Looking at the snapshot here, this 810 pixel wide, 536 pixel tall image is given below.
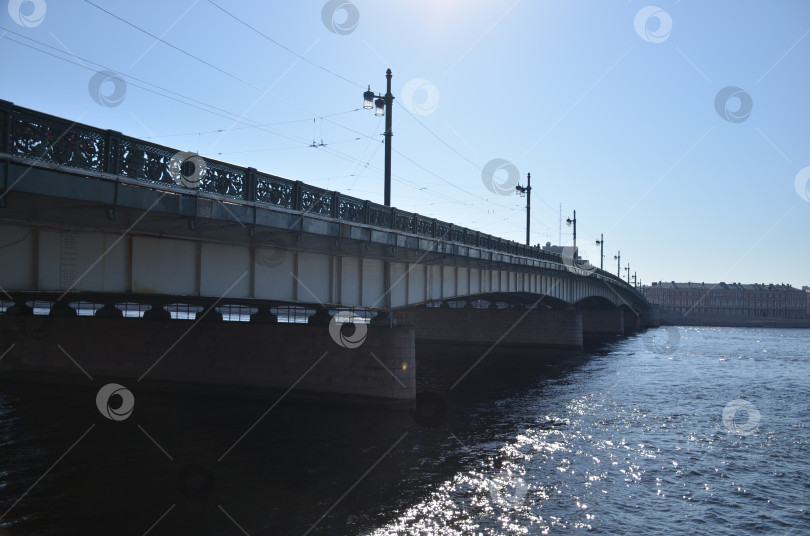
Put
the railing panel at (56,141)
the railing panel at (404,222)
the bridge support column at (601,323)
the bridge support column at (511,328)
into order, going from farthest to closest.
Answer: the bridge support column at (601,323) → the bridge support column at (511,328) → the railing panel at (404,222) → the railing panel at (56,141)

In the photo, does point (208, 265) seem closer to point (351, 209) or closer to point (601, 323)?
point (351, 209)

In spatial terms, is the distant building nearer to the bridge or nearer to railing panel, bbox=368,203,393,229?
the bridge

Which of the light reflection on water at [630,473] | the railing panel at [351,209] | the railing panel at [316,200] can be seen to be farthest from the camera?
the railing panel at [351,209]

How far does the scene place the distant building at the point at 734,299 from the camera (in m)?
168

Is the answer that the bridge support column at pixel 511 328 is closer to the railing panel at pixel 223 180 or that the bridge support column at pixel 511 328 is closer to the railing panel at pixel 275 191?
the railing panel at pixel 275 191

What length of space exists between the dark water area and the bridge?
152 cm

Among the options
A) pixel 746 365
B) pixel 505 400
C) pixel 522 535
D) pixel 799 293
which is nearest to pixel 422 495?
pixel 522 535

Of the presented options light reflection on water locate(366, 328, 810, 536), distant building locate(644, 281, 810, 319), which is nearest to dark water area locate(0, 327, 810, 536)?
light reflection on water locate(366, 328, 810, 536)

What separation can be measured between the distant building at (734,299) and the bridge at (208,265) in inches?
6074

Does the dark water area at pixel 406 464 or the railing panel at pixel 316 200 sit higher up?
the railing panel at pixel 316 200

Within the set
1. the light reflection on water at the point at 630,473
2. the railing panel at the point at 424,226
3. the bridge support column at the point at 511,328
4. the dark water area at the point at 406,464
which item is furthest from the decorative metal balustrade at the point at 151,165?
the bridge support column at the point at 511,328

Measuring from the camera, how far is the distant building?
6609 inches

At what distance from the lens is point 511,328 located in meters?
52.7

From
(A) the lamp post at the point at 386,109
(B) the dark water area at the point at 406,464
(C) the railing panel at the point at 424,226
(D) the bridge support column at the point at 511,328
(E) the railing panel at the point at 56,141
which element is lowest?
(B) the dark water area at the point at 406,464
